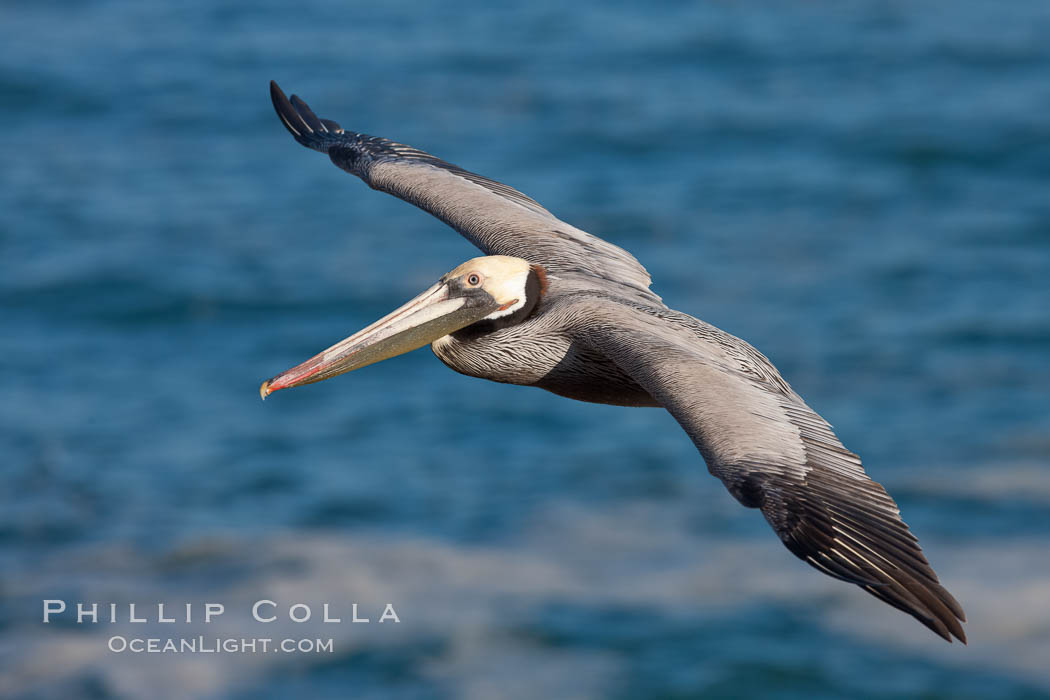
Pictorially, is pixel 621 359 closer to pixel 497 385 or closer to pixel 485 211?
pixel 485 211

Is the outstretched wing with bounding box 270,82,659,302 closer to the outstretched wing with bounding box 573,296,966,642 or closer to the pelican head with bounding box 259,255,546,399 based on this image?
the pelican head with bounding box 259,255,546,399

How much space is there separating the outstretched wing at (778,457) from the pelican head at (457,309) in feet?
2.59

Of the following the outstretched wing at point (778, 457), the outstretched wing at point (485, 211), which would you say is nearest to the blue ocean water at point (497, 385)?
the outstretched wing at point (485, 211)

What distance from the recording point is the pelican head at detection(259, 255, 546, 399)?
1143cm

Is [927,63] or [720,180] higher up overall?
[927,63]

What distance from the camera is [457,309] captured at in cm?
1163

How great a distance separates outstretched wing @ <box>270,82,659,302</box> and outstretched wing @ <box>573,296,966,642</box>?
5.86ft

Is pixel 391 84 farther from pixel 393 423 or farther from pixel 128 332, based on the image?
pixel 393 423

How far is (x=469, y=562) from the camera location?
4438 centimetres

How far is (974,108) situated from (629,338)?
186ft

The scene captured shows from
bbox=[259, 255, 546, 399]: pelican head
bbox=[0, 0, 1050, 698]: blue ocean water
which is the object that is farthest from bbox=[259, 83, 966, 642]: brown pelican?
bbox=[0, 0, 1050, 698]: blue ocean water

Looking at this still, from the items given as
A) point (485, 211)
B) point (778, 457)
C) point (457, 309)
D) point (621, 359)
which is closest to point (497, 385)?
point (485, 211)

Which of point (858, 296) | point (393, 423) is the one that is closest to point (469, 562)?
A: point (393, 423)

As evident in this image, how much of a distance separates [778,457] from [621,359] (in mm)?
1603
